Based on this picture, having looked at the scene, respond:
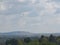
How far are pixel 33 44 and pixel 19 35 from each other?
1.15 m

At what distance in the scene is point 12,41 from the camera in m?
14.1

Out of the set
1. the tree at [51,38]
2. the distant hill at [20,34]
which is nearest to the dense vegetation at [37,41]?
the tree at [51,38]

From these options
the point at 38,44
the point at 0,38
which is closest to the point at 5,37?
the point at 0,38

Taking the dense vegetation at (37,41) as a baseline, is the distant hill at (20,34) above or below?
above

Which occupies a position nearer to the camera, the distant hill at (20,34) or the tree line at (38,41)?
the distant hill at (20,34)

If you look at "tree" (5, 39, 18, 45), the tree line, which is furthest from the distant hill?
"tree" (5, 39, 18, 45)

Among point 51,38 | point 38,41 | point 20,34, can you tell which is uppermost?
point 20,34

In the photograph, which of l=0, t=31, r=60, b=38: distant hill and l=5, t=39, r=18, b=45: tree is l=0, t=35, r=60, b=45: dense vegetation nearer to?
l=5, t=39, r=18, b=45: tree

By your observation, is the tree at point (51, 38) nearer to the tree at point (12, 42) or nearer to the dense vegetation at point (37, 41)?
the dense vegetation at point (37, 41)

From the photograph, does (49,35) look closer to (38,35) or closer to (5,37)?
(38,35)

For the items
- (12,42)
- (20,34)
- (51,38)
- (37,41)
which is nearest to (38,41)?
(37,41)

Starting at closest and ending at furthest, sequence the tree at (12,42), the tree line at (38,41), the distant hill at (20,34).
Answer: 1. the distant hill at (20,34)
2. the tree at (12,42)
3. the tree line at (38,41)

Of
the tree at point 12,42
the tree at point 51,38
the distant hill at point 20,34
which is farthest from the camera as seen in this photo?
the tree at point 51,38

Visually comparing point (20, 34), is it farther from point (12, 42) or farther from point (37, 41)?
point (37, 41)
